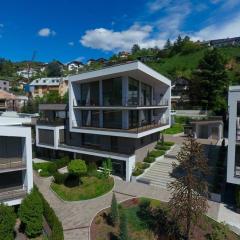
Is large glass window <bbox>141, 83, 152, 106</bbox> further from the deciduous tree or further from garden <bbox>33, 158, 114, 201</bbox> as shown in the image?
the deciduous tree

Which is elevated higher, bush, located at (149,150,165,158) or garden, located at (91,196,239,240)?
bush, located at (149,150,165,158)

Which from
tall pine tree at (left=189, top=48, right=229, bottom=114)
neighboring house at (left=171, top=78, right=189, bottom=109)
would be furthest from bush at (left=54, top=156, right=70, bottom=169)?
neighboring house at (left=171, top=78, right=189, bottom=109)

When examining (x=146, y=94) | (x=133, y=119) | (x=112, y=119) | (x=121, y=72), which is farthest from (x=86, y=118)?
(x=121, y=72)

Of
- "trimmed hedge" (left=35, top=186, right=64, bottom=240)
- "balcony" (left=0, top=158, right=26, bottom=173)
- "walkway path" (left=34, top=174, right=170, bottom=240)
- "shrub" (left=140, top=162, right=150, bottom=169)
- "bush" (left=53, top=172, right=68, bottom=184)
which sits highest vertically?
"balcony" (left=0, top=158, right=26, bottom=173)

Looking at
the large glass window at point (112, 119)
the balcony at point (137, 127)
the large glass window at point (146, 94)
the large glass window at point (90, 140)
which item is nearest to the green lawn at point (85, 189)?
the balcony at point (137, 127)

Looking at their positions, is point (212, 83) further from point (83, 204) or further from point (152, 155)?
point (83, 204)

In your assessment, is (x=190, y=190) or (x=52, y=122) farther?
(x=52, y=122)

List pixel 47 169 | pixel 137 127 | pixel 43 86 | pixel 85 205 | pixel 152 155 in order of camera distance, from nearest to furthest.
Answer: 1. pixel 85 205
2. pixel 137 127
3. pixel 47 169
4. pixel 152 155
5. pixel 43 86
